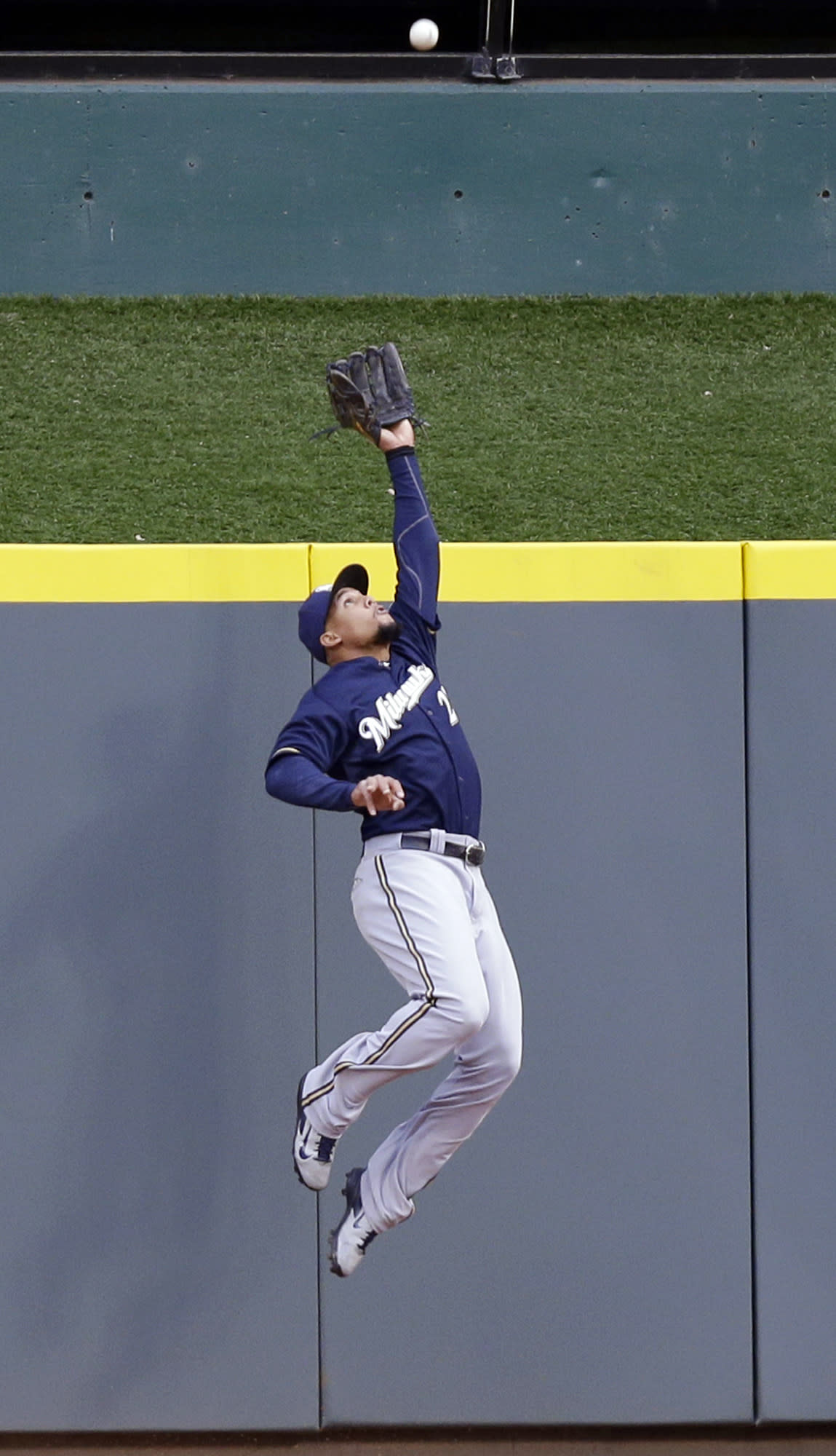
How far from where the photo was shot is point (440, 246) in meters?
10.8

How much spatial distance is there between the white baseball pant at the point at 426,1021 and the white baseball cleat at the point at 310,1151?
3 centimetres

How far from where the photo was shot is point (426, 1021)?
12.3 ft

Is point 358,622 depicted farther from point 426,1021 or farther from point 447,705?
point 426,1021

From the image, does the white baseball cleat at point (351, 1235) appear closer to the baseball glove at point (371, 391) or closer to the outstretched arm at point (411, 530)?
the outstretched arm at point (411, 530)

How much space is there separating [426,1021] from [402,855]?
0.43 metres

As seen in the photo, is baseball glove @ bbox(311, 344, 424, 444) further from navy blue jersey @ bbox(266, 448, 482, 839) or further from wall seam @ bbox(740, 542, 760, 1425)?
wall seam @ bbox(740, 542, 760, 1425)

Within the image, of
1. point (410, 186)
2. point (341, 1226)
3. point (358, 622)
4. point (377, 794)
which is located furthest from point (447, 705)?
point (410, 186)

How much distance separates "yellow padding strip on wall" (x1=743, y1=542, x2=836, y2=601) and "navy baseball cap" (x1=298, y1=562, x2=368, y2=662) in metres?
1.34

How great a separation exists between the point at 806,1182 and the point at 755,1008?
56cm

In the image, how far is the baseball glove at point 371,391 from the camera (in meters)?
3.86

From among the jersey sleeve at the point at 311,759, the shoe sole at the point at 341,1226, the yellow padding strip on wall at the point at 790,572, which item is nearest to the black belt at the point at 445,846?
the jersey sleeve at the point at 311,759

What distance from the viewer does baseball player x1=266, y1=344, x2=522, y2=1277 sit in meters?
3.79

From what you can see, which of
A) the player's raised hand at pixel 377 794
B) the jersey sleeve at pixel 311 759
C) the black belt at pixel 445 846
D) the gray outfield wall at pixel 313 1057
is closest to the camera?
the player's raised hand at pixel 377 794

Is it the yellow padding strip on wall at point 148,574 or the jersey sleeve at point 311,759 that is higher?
the yellow padding strip on wall at point 148,574
